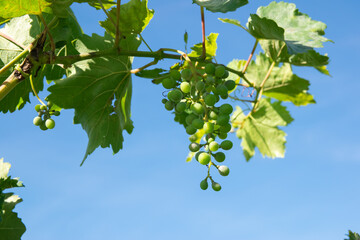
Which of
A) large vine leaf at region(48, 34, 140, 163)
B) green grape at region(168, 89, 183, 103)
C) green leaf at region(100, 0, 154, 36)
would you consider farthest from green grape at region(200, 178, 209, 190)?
green leaf at region(100, 0, 154, 36)

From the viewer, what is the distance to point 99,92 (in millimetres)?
2285

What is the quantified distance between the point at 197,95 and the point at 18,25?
1218 mm

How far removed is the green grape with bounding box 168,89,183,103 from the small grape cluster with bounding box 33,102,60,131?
754 millimetres

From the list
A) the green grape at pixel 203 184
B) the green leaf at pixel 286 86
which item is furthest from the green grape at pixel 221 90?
the green leaf at pixel 286 86

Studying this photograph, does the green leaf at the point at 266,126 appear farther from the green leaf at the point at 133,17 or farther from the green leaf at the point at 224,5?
the green leaf at the point at 224,5

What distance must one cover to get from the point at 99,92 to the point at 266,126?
5.30 feet

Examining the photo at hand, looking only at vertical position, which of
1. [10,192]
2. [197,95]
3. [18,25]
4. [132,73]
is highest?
[18,25]

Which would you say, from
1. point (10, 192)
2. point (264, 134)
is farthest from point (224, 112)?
point (264, 134)

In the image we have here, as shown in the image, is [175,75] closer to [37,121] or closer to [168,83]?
[168,83]

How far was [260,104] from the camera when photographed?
10.8 feet

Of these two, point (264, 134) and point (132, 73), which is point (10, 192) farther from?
point (264, 134)

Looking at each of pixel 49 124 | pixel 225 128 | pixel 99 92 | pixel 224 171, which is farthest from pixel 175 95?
pixel 49 124

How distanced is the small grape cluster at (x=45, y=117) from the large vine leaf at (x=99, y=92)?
5.3 inches

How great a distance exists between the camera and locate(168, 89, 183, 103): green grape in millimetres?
1909
